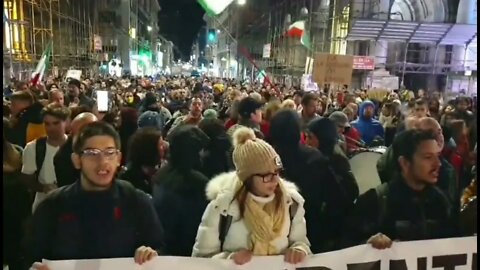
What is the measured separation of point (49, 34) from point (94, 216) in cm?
2516

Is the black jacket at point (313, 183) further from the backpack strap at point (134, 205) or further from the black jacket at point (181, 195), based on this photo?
the backpack strap at point (134, 205)

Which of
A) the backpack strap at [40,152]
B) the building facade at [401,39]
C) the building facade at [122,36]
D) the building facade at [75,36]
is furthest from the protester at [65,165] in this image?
the building facade at [122,36]

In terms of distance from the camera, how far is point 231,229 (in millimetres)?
3324

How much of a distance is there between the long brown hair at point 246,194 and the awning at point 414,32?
69.1ft

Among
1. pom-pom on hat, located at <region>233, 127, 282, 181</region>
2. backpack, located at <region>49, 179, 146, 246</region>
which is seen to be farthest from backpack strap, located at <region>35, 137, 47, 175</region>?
pom-pom on hat, located at <region>233, 127, 282, 181</region>

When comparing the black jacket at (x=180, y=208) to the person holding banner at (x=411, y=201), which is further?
the black jacket at (x=180, y=208)

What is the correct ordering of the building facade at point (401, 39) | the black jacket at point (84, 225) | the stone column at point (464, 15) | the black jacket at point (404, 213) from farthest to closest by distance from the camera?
the stone column at point (464, 15) → the building facade at point (401, 39) → the black jacket at point (404, 213) → the black jacket at point (84, 225)

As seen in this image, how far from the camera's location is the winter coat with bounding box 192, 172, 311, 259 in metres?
3.32

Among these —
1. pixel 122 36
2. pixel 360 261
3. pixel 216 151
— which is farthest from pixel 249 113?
pixel 122 36

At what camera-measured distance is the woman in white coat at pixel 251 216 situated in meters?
3.31

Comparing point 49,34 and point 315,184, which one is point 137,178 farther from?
point 49,34

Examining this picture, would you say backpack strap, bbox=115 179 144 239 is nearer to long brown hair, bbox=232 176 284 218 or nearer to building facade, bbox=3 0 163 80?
long brown hair, bbox=232 176 284 218

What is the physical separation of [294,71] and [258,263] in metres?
34.3

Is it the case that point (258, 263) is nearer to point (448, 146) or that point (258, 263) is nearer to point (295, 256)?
point (295, 256)
